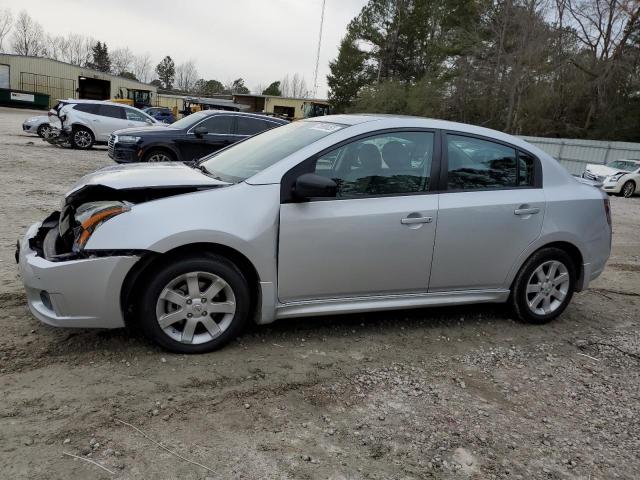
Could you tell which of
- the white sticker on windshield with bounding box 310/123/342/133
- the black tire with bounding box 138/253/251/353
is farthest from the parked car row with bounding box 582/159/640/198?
the black tire with bounding box 138/253/251/353

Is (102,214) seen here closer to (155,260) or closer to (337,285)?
(155,260)

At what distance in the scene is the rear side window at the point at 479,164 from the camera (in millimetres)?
4156

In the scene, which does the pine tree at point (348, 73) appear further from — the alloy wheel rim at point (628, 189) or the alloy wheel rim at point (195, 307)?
the alloy wheel rim at point (195, 307)

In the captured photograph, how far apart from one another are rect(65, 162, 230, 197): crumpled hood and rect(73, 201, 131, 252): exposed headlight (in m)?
0.19

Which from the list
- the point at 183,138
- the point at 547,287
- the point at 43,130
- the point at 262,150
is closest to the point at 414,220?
the point at 262,150

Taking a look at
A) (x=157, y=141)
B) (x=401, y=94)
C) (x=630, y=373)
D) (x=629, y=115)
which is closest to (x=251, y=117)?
(x=157, y=141)

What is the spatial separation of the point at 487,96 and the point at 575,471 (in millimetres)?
38222

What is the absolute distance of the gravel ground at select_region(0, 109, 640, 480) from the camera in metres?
2.59

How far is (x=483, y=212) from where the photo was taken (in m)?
4.14

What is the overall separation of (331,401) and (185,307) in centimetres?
113

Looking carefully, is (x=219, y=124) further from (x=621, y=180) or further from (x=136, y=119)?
(x=621, y=180)

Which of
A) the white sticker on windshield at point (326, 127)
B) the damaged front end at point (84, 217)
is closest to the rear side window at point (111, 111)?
the damaged front end at point (84, 217)

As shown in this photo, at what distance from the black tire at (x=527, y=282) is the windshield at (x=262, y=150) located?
2039 mm

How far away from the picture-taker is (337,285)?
3.80 meters
